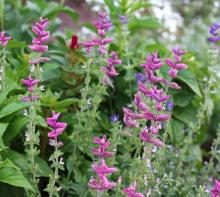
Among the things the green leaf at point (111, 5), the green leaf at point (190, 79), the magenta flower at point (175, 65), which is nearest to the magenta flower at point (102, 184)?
the magenta flower at point (175, 65)

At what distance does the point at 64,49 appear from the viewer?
3809mm

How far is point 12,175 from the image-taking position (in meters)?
2.34

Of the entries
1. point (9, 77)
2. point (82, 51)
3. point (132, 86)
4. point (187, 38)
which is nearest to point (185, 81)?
point (132, 86)

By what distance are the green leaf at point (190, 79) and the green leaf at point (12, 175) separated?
5.11ft

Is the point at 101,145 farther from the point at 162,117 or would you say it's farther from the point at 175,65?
the point at 175,65

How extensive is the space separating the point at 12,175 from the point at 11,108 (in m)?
0.36

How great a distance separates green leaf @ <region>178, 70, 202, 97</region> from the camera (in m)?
3.49

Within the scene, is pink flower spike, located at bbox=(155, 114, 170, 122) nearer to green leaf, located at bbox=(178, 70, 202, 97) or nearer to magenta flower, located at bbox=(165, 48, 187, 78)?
magenta flower, located at bbox=(165, 48, 187, 78)

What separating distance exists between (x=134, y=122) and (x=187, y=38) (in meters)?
5.77

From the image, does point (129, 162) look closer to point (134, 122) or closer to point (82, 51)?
point (134, 122)

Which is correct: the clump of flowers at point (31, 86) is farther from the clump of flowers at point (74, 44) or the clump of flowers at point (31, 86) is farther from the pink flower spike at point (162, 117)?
the clump of flowers at point (74, 44)

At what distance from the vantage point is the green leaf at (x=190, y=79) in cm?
349

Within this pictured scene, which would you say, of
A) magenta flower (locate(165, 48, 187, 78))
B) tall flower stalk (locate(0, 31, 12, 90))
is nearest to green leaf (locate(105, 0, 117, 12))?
tall flower stalk (locate(0, 31, 12, 90))

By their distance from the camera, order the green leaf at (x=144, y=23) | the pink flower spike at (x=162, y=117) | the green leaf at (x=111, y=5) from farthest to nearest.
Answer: the green leaf at (x=144, y=23) → the green leaf at (x=111, y=5) → the pink flower spike at (x=162, y=117)
